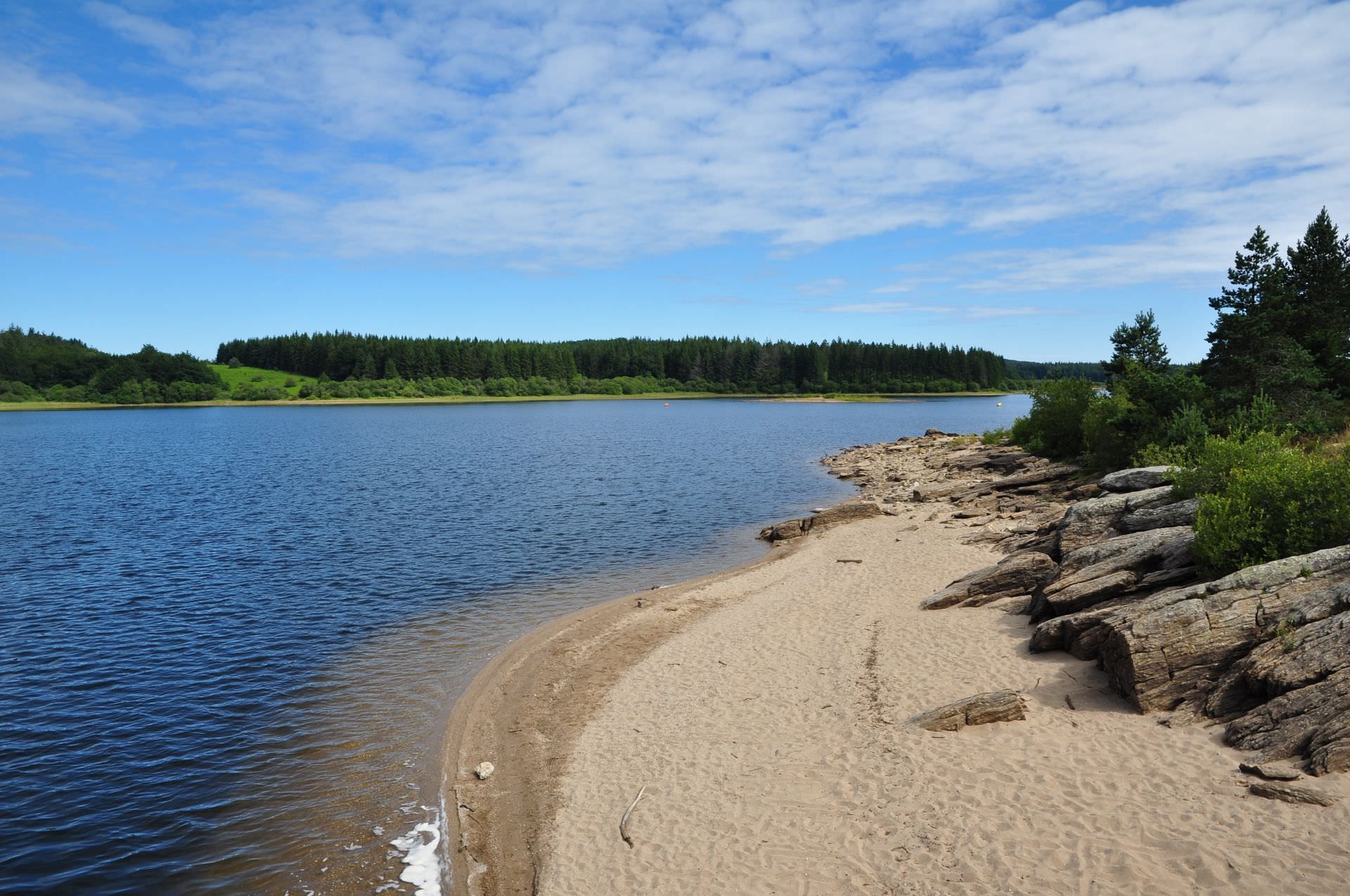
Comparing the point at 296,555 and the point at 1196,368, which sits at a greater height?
the point at 1196,368

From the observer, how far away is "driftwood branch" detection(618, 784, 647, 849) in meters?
11.7

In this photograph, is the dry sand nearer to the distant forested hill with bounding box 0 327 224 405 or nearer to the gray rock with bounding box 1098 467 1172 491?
the gray rock with bounding box 1098 467 1172 491

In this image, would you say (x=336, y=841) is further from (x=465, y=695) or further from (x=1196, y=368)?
(x=1196, y=368)

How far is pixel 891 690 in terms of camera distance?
1598 cm

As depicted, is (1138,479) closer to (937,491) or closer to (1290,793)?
(1290,793)

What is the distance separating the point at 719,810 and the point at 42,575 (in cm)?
2939

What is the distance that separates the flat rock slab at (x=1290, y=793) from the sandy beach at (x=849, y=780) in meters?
0.12

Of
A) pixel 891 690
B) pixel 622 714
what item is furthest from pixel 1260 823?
pixel 622 714

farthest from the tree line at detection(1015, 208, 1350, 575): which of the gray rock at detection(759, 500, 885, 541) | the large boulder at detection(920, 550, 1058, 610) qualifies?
the gray rock at detection(759, 500, 885, 541)

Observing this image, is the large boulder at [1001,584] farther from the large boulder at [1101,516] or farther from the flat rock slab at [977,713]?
the flat rock slab at [977,713]

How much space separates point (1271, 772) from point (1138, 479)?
16142 mm

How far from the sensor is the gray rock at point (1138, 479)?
24109 mm

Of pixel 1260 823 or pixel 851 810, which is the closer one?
pixel 1260 823

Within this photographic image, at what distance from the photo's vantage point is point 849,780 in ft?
41.2
